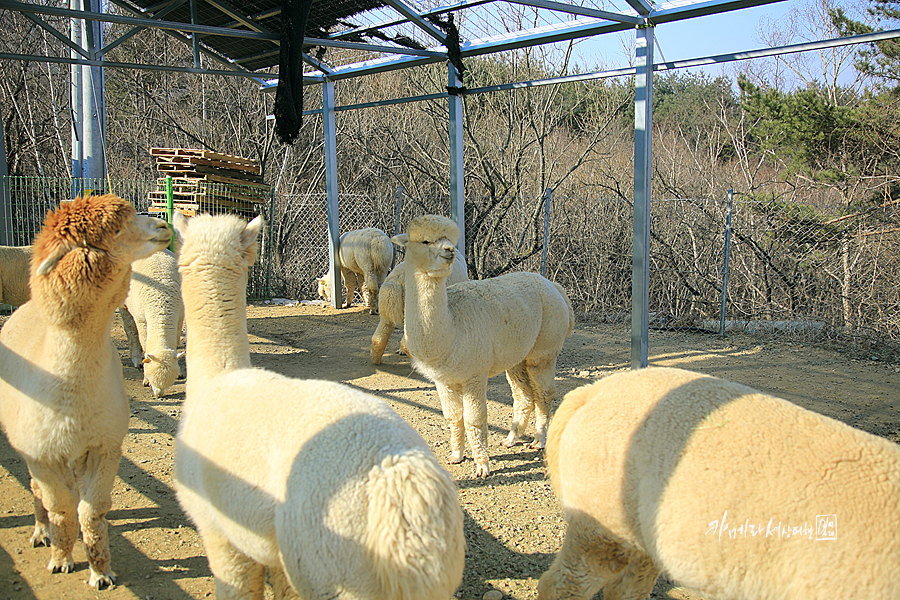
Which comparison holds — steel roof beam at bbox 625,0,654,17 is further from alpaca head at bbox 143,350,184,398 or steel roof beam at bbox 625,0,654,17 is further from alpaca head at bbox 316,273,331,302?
alpaca head at bbox 316,273,331,302

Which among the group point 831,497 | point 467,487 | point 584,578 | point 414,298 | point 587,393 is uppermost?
point 414,298

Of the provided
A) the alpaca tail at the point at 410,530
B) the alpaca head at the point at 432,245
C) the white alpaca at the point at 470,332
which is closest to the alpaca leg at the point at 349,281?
the white alpaca at the point at 470,332

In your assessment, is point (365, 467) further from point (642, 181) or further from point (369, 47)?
point (369, 47)

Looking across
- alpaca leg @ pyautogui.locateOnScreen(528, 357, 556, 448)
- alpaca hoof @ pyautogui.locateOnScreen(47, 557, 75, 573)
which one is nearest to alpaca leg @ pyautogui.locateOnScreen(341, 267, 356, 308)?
alpaca leg @ pyautogui.locateOnScreen(528, 357, 556, 448)

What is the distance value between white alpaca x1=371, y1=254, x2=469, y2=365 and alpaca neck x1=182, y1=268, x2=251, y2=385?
4646 mm

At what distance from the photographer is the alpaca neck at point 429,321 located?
4672 mm

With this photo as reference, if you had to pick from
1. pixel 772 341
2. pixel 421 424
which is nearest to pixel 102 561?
pixel 421 424

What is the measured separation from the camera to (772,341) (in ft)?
31.7

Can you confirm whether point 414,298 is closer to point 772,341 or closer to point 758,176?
point 772,341

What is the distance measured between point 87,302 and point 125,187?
39.2 ft

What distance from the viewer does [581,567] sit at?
2.58m

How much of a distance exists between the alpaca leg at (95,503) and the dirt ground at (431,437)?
117mm

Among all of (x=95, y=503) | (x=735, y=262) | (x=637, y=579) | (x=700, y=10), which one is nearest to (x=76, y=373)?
(x=95, y=503)

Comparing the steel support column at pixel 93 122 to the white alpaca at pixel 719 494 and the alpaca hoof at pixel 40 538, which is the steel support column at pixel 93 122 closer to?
the alpaca hoof at pixel 40 538
